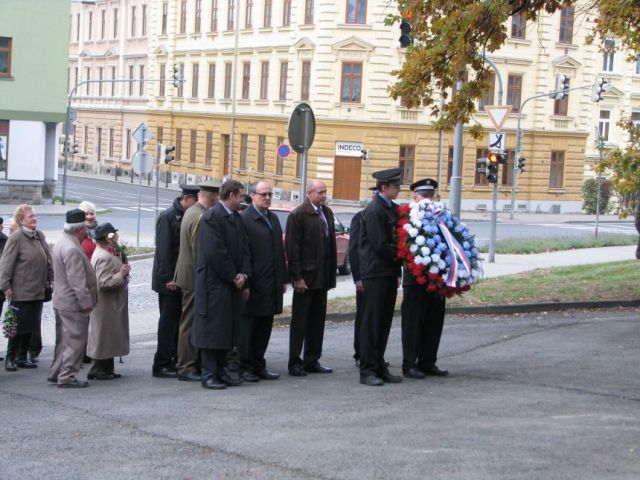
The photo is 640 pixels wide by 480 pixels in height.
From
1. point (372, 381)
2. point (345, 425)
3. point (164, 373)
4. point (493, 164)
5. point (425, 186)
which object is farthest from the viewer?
point (493, 164)

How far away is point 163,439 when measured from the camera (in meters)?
8.30

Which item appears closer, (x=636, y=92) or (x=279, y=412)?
(x=279, y=412)

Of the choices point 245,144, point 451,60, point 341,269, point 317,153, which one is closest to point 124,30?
point 245,144

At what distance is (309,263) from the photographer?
11.2m

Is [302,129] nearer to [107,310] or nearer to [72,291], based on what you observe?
[107,310]

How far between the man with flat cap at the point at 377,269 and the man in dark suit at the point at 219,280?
1155 mm

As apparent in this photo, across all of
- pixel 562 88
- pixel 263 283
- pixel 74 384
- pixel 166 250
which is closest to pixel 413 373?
pixel 263 283

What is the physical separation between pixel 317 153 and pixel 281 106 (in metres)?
4.80

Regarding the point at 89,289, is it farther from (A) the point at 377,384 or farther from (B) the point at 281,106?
(B) the point at 281,106

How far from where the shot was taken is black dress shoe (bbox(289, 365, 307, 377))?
11.4 meters

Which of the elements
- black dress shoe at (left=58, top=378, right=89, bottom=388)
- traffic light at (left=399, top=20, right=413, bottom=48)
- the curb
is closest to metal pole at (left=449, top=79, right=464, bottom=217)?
traffic light at (left=399, top=20, right=413, bottom=48)

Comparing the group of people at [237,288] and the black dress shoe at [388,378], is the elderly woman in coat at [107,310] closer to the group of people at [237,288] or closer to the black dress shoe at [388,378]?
the group of people at [237,288]

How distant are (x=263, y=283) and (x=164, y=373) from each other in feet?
4.96

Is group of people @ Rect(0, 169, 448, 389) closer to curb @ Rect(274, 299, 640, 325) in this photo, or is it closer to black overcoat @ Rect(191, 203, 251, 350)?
black overcoat @ Rect(191, 203, 251, 350)
